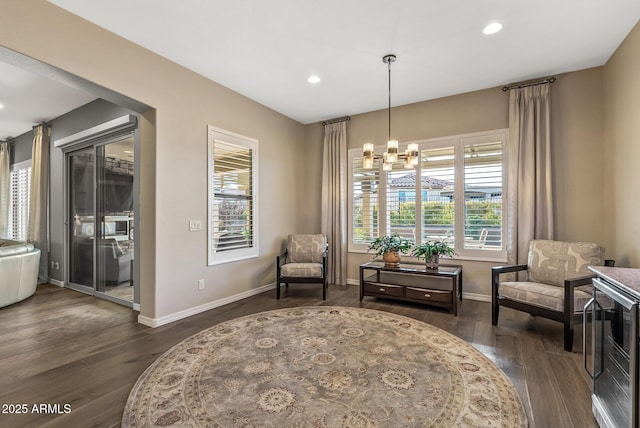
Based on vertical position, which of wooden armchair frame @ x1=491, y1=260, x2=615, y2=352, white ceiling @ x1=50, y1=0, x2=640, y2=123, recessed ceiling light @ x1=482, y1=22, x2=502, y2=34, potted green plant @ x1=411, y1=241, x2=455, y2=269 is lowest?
wooden armchair frame @ x1=491, y1=260, x2=615, y2=352

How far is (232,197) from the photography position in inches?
174

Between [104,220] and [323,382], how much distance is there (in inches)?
170

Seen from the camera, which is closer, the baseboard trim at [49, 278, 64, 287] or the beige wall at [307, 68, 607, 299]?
the beige wall at [307, 68, 607, 299]

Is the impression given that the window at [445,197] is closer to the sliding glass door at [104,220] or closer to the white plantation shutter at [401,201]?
the white plantation shutter at [401,201]

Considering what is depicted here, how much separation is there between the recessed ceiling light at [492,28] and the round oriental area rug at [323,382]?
3148 millimetres

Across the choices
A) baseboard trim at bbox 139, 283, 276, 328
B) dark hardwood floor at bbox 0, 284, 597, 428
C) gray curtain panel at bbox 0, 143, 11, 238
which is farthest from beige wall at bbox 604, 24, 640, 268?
gray curtain panel at bbox 0, 143, 11, 238

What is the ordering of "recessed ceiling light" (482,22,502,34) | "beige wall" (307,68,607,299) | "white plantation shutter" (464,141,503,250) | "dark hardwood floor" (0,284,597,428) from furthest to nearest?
"white plantation shutter" (464,141,503,250)
"beige wall" (307,68,607,299)
"recessed ceiling light" (482,22,502,34)
"dark hardwood floor" (0,284,597,428)

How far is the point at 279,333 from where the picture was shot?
3.12 m

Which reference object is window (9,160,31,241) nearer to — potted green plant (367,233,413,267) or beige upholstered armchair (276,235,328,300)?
beige upholstered armchair (276,235,328,300)

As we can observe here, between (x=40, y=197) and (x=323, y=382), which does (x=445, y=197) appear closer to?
(x=323, y=382)

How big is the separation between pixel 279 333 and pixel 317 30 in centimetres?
319

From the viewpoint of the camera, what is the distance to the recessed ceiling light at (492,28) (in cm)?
282

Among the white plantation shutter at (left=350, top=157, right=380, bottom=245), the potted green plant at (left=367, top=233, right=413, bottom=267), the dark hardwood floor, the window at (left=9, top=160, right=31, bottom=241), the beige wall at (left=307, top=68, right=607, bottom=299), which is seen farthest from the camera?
the window at (left=9, top=160, right=31, bottom=241)

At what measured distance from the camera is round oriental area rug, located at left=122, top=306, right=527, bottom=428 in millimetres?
1809
